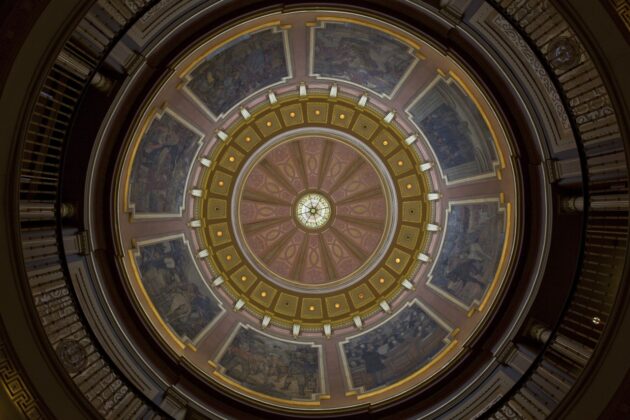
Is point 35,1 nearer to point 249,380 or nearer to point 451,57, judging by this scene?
point 451,57

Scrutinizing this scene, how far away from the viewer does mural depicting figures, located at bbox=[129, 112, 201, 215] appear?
13.1 metres

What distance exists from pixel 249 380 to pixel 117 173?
8.00 m

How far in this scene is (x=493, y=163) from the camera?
12922 millimetres

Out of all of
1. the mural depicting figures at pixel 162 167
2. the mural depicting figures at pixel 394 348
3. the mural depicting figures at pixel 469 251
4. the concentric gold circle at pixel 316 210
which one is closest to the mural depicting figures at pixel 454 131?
the mural depicting figures at pixel 469 251

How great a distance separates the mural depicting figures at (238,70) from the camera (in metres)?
12.9

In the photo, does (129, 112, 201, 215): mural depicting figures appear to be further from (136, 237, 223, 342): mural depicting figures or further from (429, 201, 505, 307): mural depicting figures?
(429, 201, 505, 307): mural depicting figures

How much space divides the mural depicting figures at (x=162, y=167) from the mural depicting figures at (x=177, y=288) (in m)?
1.28

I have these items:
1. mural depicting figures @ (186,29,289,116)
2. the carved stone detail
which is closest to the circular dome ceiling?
mural depicting figures @ (186,29,289,116)

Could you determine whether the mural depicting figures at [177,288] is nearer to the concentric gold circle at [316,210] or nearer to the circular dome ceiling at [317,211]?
the circular dome ceiling at [317,211]

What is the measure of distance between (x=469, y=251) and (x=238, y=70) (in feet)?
30.8

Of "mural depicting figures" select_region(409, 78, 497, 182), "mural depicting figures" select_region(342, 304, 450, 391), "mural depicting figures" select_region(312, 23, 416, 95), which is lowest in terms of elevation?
"mural depicting figures" select_region(342, 304, 450, 391)

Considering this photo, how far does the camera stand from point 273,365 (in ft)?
51.4

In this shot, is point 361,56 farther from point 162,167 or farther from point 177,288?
point 177,288

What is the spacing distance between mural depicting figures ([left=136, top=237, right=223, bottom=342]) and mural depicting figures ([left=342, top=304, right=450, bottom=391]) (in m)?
5.27
